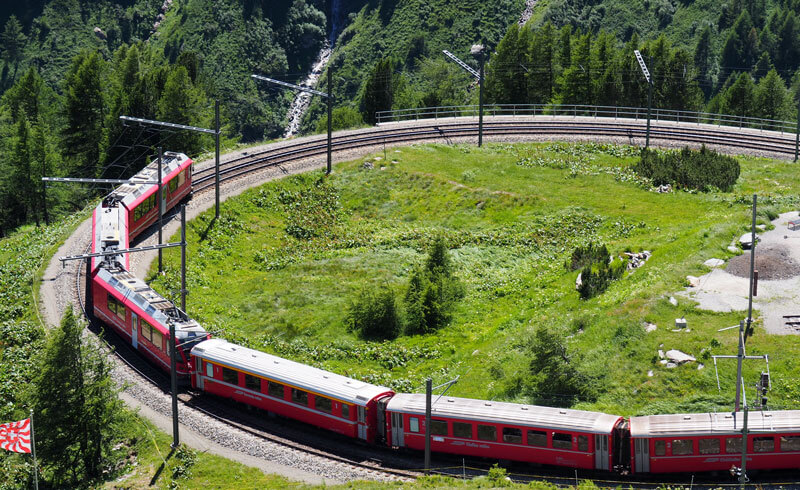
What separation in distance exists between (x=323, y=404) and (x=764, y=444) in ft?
64.9

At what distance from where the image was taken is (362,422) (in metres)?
43.1

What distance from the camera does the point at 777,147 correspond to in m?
84.3

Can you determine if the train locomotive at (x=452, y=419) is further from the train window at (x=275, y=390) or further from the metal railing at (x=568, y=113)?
the metal railing at (x=568, y=113)

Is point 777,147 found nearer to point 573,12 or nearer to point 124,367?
point 124,367

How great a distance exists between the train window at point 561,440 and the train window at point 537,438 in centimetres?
44

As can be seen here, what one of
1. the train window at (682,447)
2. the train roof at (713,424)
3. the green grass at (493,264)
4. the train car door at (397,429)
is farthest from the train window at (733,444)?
the train car door at (397,429)

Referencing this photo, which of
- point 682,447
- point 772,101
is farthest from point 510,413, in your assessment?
point 772,101

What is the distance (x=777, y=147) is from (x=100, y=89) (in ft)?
229

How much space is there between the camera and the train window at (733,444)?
3825 centimetres

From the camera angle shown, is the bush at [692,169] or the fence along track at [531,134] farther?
the fence along track at [531,134]

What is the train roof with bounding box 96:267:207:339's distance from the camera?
49969mm

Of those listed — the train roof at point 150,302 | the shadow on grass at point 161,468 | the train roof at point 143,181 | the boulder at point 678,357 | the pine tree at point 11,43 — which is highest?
the pine tree at point 11,43

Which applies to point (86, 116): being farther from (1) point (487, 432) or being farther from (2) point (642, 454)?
(2) point (642, 454)

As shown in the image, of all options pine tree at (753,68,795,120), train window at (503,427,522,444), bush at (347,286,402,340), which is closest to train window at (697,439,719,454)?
train window at (503,427,522,444)
